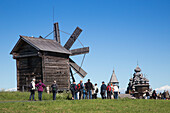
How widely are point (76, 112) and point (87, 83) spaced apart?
38.2 feet

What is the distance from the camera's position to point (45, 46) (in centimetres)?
3972

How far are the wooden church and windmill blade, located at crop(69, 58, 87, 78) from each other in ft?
2.77

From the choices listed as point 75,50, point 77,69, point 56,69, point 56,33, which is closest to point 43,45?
point 56,69

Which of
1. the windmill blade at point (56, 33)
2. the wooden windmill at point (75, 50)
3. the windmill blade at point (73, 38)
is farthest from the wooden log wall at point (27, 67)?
the windmill blade at point (56, 33)

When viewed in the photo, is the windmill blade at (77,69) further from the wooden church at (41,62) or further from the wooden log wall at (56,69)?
the wooden log wall at (56,69)

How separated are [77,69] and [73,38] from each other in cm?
445

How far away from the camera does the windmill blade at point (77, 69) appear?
143 ft

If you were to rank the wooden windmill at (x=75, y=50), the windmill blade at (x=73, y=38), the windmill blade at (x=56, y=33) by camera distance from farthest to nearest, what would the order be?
the windmill blade at (x=56, y=33), the windmill blade at (x=73, y=38), the wooden windmill at (x=75, y=50)

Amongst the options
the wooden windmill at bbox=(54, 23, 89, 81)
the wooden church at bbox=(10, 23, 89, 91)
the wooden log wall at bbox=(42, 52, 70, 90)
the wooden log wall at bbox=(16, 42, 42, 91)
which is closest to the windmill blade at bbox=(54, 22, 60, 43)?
the wooden windmill at bbox=(54, 23, 89, 81)

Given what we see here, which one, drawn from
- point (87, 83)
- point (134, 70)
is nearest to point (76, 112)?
point (87, 83)

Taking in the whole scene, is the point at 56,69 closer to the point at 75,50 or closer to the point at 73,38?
the point at 75,50

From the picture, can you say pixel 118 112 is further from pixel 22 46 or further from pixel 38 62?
pixel 22 46

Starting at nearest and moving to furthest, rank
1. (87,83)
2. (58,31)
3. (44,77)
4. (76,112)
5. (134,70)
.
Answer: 1. (76,112)
2. (87,83)
3. (44,77)
4. (58,31)
5. (134,70)

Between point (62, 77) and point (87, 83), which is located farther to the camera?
point (62, 77)
